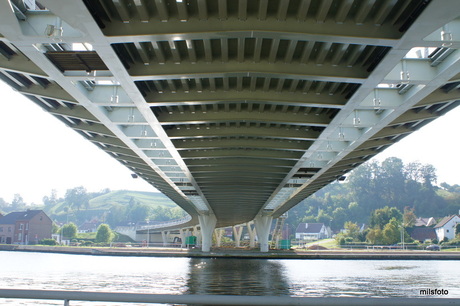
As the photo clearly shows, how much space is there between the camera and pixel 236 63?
13375 mm

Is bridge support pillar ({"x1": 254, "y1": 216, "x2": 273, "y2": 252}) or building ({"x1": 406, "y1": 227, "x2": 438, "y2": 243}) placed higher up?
bridge support pillar ({"x1": 254, "y1": 216, "x2": 273, "y2": 252})

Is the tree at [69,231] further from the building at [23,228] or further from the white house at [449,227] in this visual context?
the white house at [449,227]

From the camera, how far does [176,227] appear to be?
420ft

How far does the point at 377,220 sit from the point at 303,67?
134734mm

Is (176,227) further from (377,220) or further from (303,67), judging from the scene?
(303,67)

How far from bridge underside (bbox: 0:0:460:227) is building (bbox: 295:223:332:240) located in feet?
569

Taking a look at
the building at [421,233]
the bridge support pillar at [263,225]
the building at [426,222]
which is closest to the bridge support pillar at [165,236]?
the bridge support pillar at [263,225]

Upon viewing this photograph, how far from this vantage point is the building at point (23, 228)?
422 feet

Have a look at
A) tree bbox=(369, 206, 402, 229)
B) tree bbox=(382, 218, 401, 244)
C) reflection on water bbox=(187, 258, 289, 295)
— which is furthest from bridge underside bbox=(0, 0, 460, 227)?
tree bbox=(369, 206, 402, 229)

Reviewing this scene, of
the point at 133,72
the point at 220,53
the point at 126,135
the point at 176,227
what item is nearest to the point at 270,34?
the point at 220,53

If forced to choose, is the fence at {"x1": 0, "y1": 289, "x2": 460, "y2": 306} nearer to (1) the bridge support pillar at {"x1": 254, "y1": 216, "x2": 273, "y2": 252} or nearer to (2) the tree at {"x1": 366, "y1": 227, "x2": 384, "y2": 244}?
(1) the bridge support pillar at {"x1": 254, "y1": 216, "x2": 273, "y2": 252}

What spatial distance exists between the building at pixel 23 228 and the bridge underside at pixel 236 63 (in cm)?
12030

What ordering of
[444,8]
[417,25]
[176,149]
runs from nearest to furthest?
[444,8] → [417,25] → [176,149]

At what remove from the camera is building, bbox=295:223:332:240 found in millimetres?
190250
